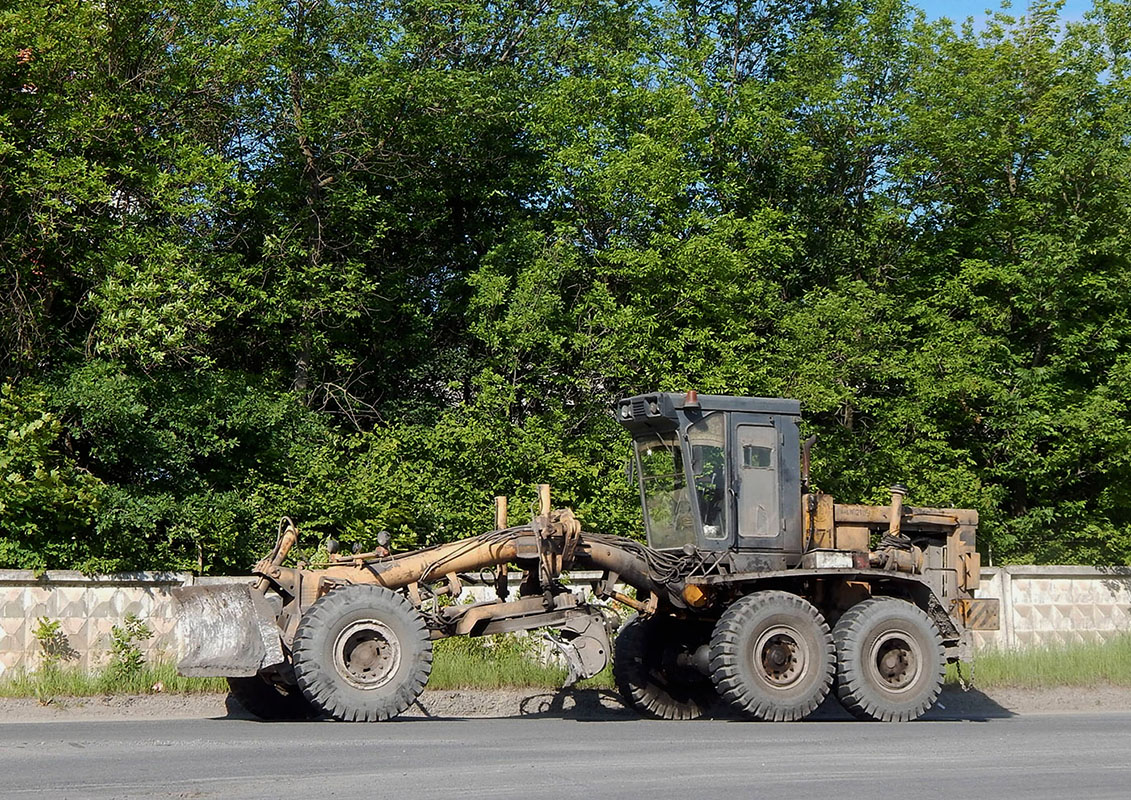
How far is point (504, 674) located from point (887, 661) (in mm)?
4520

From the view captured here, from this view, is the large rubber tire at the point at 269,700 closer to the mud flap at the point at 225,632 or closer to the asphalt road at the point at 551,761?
the asphalt road at the point at 551,761

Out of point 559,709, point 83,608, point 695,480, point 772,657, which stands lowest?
point 559,709

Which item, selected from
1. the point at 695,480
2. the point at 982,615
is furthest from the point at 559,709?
the point at 982,615

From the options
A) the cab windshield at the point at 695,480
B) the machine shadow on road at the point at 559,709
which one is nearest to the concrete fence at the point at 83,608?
the machine shadow on road at the point at 559,709

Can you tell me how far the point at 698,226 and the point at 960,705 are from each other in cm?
1192

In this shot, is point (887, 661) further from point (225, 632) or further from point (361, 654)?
point (225, 632)

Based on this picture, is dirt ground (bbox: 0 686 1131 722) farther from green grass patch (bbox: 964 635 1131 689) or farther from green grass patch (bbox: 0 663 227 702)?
green grass patch (bbox: 964 635 1131 689)

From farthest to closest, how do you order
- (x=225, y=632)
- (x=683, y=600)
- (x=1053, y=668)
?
(x=1053, y=668), (x=683, y=600), (x=225, y=632)

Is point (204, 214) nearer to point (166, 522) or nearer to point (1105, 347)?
point (166, 522)

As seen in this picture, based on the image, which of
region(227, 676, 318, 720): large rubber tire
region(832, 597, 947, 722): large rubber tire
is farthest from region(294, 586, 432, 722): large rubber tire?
region(832, 597, 947, 722): large rubber tire

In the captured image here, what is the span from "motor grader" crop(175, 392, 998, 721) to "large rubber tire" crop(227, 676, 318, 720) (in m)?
0.02

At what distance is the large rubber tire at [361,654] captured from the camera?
40.5 feet

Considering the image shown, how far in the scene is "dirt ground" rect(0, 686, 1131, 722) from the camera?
1437cm

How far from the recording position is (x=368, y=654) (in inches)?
495
